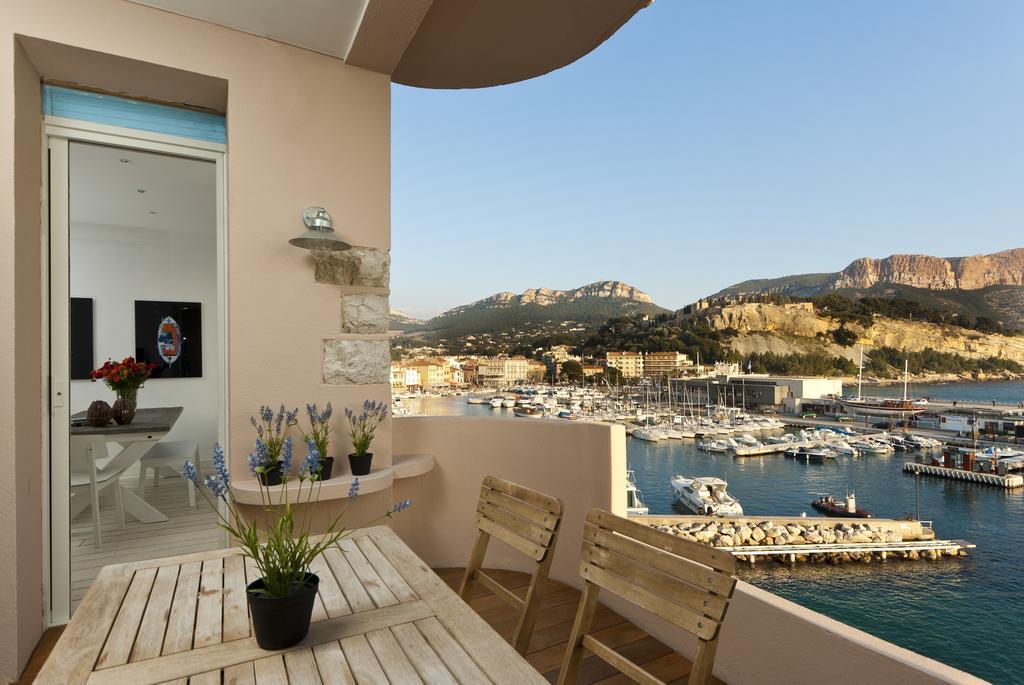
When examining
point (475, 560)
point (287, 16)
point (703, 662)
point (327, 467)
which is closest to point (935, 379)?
point (703, 662)

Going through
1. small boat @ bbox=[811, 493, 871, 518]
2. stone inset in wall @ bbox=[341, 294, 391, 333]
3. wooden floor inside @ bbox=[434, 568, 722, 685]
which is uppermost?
stone inset in wall @ bbox=[341, 294, 391, 333]

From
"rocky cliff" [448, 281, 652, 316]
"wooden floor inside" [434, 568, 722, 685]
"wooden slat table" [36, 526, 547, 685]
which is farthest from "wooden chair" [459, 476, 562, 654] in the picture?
"rocky cliff" [448, 281, 652, 316]

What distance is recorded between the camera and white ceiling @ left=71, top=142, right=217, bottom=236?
8.28 ft

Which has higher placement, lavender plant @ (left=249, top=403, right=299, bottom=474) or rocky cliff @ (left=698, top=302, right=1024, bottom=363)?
rocky cliff @ (left=698, top=302, right=1024, bottom=363)

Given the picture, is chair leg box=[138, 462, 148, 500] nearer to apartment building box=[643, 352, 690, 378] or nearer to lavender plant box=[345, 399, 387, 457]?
lavender plant box=[345, 399, 387, 457]

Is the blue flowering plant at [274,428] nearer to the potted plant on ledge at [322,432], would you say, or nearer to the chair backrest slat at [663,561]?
the potted plant on ledge at [322,432]

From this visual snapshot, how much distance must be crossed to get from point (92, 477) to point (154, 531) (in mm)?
502

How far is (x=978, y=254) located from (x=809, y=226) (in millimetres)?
1127

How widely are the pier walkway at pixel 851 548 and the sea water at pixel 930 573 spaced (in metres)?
0.04

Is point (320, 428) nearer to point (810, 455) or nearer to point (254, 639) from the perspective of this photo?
point (254, 639)

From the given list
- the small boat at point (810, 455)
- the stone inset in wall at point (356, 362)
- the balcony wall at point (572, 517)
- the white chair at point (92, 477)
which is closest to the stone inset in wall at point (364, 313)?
the stone inset in wall at point (356, 362)

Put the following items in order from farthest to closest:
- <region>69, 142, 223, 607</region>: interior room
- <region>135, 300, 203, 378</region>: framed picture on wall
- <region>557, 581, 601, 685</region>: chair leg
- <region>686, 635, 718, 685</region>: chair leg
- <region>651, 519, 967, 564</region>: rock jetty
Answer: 1. <region>135, 300, 203, 378</region>: framed picture on wall
2. <region>69, 142, 223, 607</region>: interior room
3. <region>651, 519, 967, 564</region>: rock jetty
4. <region>557, 581, 601, 685</region>: chair leg
5. <region>686, 635, 718, 685</region>: chair leg

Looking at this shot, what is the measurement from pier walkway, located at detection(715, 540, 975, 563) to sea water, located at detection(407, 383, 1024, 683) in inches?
1.6

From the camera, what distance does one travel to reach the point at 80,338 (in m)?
2.54
